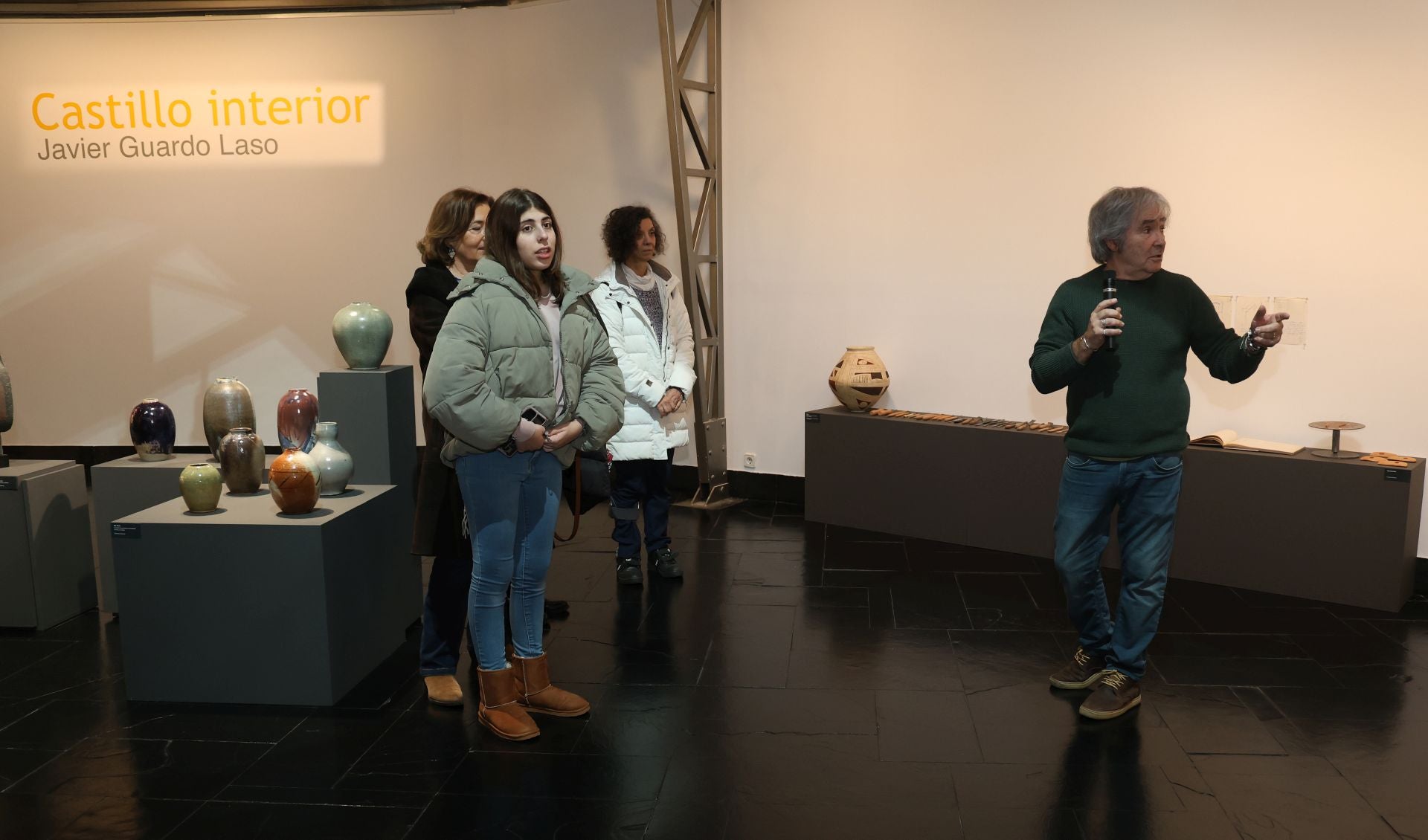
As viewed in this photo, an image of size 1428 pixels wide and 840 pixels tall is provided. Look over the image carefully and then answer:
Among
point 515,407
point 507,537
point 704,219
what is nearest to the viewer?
point 515,407

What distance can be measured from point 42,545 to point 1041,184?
4.69m

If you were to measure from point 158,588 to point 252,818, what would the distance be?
1022 mm

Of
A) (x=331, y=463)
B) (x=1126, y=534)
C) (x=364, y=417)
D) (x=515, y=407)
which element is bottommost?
(x=1126, y=534)

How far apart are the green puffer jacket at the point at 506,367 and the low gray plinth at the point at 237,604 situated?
699 mm

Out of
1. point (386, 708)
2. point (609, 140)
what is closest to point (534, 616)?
point (386, 708)

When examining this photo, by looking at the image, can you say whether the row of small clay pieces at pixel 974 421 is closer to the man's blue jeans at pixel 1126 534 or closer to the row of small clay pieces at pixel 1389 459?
the row of small clay pieces at pixel 1389 459

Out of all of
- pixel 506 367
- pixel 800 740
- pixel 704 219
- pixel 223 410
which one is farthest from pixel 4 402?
pixel 704 219

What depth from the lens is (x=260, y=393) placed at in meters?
7.80

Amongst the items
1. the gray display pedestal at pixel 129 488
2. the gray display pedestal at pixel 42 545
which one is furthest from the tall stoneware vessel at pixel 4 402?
the gray display pedestal at pixel 129 488

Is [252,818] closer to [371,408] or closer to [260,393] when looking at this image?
[371,408]

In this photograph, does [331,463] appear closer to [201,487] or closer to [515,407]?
[201,487]

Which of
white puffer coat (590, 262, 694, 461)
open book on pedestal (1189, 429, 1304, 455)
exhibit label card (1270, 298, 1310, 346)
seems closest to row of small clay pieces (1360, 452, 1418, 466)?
open book on pedestal (1189, 429, 1304, 455)

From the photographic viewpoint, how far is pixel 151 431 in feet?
15.0

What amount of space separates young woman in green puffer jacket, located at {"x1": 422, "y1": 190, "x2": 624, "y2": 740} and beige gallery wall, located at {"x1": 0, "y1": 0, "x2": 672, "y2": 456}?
12.8 ft
